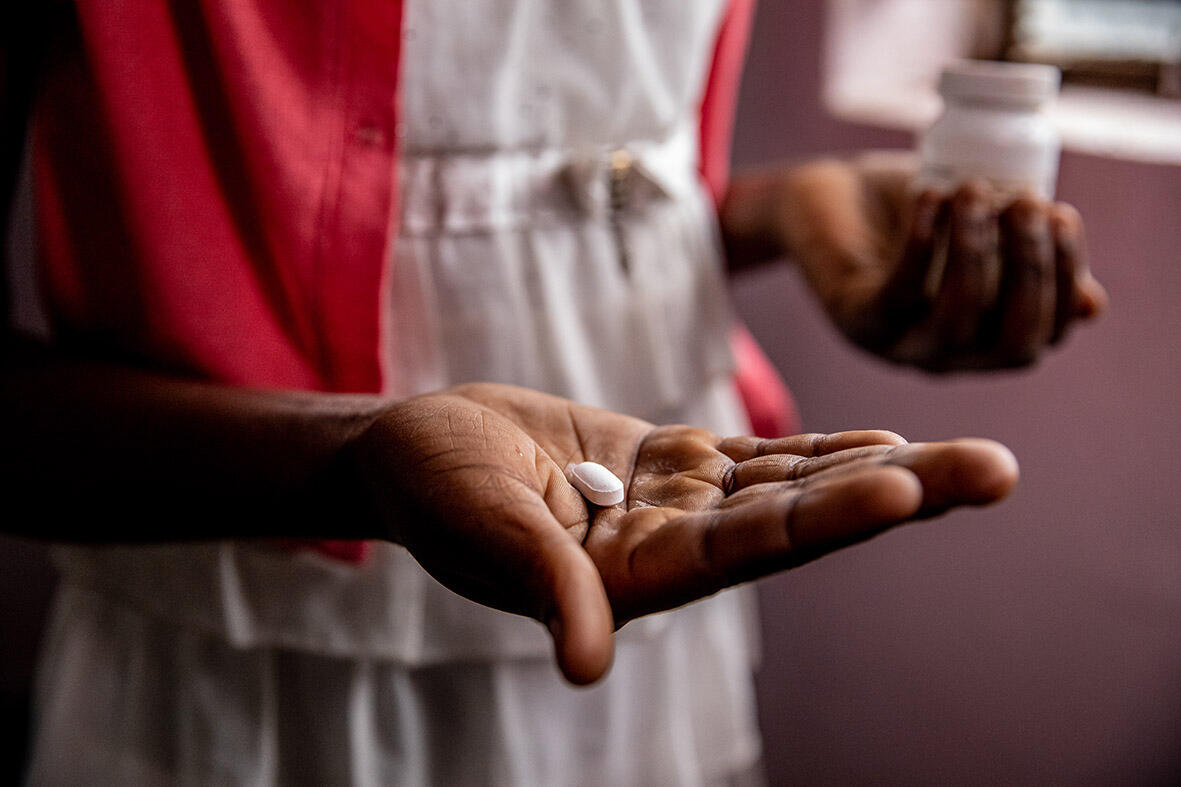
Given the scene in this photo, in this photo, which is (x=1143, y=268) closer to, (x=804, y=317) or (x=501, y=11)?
(x=804, y=317)

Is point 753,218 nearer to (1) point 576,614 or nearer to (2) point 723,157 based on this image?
(2) point 723,157

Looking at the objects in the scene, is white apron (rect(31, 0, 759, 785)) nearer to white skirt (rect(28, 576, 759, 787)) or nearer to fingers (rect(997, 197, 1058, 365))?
white skirt (rect(28, 576, 759, 787))

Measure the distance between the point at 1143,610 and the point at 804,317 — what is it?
1.49 ft

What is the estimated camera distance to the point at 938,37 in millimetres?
1062

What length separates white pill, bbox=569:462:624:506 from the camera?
32 cm

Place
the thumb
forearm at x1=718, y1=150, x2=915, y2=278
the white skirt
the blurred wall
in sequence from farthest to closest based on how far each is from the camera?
1. the blurred wall
2. forearm at x1=718, y1=150, x2=915, y2=278
3. the white skirt
4. the thumb

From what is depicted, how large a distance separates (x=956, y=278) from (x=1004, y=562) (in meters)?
0.51

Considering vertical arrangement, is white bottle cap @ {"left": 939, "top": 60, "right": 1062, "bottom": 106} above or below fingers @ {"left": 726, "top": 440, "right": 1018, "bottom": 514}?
above

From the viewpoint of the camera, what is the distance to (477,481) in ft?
0.94

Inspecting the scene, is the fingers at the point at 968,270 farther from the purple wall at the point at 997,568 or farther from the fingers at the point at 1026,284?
the purple wall at the point at 997,568

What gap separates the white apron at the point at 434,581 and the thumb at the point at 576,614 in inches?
9.7

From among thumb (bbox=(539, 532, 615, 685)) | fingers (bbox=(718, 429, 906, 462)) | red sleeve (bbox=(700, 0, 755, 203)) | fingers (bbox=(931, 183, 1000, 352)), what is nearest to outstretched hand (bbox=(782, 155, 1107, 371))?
fingers (bbox=(931, 183, 1000, 352))

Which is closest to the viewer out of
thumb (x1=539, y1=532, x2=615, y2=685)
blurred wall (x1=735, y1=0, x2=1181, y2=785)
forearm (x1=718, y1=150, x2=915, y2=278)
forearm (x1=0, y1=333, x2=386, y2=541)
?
thumb (x1=539, y1=532, x2=615, y2=685)

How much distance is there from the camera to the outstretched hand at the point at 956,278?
1.69ft
